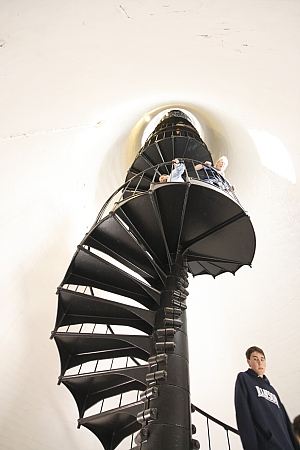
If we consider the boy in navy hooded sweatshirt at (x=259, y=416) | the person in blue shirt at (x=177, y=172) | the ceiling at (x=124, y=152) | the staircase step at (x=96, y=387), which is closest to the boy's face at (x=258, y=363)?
the boy in navy hooded sweatshirt at (x=259, y=416)

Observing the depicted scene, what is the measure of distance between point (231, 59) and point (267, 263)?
3.01 m

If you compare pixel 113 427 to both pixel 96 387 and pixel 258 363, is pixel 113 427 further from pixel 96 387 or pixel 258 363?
pixel 258 363

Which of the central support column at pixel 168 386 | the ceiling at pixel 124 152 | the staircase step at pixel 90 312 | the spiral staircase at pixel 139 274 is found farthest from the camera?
the staircase step at pixel 90 312

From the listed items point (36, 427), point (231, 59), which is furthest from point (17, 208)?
point (231, 59)

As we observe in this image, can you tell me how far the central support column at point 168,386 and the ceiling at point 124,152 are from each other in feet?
5.87

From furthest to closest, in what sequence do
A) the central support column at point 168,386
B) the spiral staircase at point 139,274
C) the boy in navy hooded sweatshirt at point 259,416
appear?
the spiral staircase at point 139,274
the central support column at point 168,386
the boy in navy hooded sweatshirt at point 259,416

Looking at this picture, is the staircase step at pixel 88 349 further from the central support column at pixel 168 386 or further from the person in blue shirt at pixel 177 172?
the person in blue shirt at pixel 177 172

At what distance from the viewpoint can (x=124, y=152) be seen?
607 cm

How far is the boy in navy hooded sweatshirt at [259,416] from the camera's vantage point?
1.84m

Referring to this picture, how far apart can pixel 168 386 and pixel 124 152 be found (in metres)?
4.67

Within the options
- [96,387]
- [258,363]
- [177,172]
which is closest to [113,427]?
[96,387]

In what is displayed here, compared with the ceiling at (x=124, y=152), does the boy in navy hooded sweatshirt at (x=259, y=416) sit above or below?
below

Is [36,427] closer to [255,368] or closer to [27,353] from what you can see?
[27,353]

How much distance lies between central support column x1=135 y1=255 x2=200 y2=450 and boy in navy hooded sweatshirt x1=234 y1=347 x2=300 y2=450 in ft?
1.49
